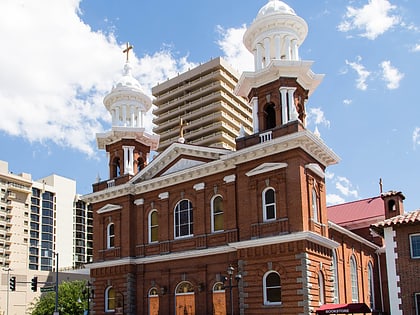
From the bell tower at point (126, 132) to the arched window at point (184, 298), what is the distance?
9.99 meters

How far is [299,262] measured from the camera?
30.6m

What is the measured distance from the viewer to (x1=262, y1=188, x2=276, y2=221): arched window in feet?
108

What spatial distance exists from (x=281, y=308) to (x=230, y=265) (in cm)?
474

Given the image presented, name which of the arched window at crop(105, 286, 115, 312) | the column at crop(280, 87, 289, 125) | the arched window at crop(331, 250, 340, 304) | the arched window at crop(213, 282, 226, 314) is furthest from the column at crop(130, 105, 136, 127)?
the arched window at crop(331, 250, 340, 304)

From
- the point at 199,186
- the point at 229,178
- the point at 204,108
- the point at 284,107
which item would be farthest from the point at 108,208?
the point at 204,108

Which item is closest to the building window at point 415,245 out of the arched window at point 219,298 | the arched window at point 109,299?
the arched window at point 219,298

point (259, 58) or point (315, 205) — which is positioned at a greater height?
point (259, 58)

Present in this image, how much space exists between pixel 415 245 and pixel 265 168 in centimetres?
914

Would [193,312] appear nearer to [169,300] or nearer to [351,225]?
[169,300]

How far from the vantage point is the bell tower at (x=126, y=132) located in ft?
142

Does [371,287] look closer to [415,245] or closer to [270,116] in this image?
[270,116]

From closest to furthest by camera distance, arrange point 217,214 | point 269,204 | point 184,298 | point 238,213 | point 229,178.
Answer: point 269,204
point 238,213
point 229,178
point 217,214
point 184,298

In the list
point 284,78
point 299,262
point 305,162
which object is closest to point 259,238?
point 299,262

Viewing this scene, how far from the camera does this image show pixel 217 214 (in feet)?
119
